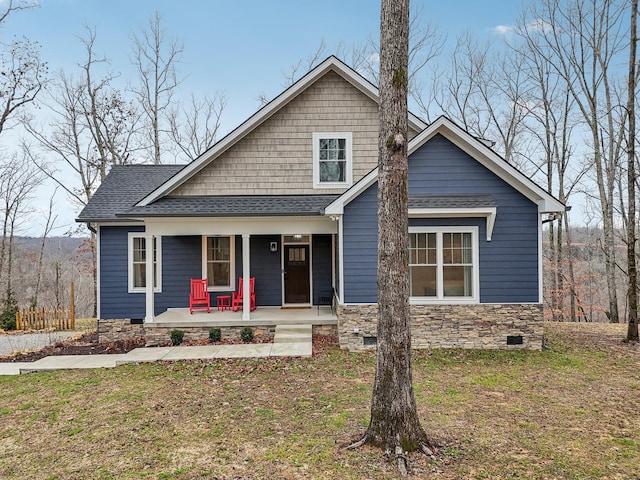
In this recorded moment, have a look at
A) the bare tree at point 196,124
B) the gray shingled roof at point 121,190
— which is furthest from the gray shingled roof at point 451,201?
the bare tree at point 196,124

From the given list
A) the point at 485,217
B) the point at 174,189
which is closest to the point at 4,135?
the point at 174,189

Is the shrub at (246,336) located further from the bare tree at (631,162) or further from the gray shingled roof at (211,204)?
the bare tree at (631,162)

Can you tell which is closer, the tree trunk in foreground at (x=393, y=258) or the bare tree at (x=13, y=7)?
the tree trunk in foreground at (x=393, y=258)

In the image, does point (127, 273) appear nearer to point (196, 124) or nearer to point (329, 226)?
point (329, 226)

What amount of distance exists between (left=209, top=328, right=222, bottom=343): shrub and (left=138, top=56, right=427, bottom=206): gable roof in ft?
12.3

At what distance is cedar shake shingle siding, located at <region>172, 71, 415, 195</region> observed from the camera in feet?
34.2

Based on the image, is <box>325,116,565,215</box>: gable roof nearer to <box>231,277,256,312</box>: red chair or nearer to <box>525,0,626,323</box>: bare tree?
<box>231,277,256,312</box>: red chair

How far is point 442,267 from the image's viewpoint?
28.4ft

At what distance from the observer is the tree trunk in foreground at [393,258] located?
4.08m

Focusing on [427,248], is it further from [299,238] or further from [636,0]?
[636,0]

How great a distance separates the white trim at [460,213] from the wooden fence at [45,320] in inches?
507

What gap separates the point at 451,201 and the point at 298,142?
176 inches

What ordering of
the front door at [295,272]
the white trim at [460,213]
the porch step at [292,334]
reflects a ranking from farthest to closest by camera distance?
the front door at [295,272]
the porch step at [292,334]
the white trim at [460,213]

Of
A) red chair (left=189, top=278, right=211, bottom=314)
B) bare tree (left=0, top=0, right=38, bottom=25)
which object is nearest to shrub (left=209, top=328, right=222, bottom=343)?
red chair (left=189, top=278, right=211, bottom=314)
